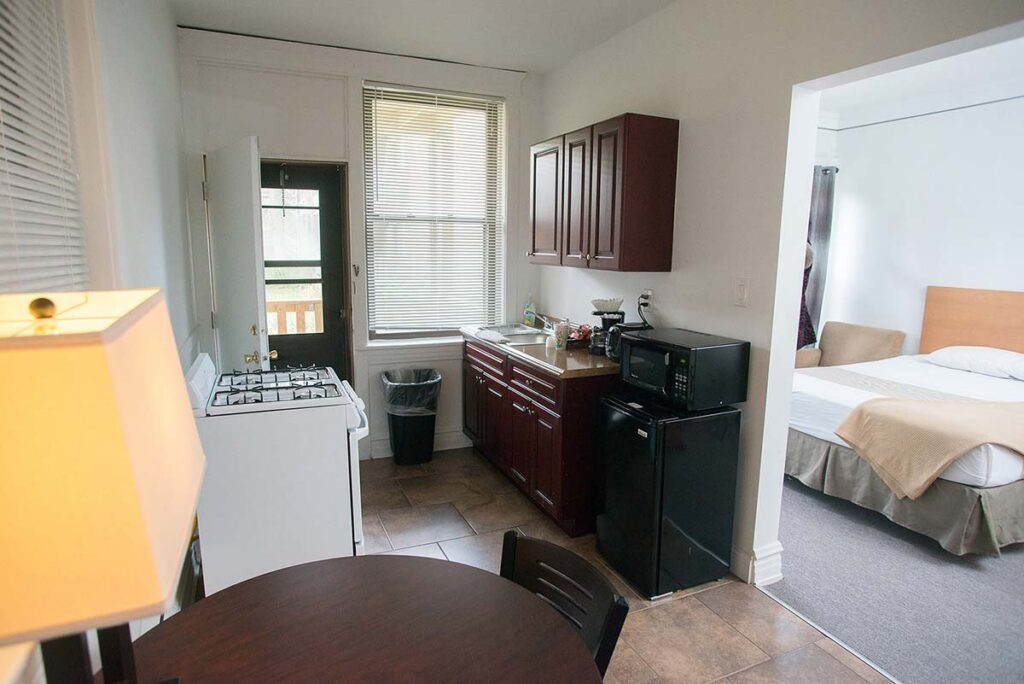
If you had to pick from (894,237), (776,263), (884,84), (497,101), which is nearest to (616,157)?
(776,263)

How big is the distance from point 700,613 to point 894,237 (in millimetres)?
4240

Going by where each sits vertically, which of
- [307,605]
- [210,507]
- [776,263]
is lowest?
[210,507]

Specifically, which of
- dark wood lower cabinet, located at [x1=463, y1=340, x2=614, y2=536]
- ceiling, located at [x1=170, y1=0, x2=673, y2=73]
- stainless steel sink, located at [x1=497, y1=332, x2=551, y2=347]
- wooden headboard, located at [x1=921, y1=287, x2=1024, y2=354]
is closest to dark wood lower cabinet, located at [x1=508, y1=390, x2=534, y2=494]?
dark wood lower cabinet, located at [x1=463, y1=340, x2=614, y2=536]

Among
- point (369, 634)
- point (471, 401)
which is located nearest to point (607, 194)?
point (471, 401)

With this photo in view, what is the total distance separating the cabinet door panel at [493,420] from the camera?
3787 millimetres

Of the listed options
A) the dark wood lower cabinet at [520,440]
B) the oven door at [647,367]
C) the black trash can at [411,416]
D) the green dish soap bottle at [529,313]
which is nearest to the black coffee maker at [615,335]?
the oven door at [647,367]

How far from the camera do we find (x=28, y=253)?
1.26 metres

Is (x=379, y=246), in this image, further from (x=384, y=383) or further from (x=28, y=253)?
(x=28, y=253)

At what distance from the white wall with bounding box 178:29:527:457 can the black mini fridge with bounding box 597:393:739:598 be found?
2.03 metres

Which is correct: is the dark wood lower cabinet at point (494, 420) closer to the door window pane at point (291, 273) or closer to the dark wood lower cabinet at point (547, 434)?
the dark wood lower cabinet at point (547, 434)

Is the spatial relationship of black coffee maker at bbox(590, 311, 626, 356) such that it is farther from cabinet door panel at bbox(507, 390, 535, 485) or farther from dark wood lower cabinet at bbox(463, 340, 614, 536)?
cabinet door panel at bbox(507, 390, 535, 485)

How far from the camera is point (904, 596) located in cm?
263

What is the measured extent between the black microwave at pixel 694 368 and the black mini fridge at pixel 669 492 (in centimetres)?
8

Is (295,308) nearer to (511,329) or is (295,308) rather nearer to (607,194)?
(511,329)
